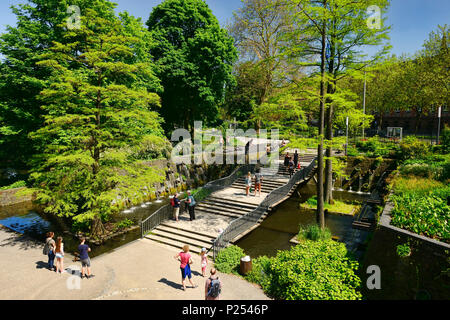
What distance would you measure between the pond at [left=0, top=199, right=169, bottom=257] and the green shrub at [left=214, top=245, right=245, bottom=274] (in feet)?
18.6

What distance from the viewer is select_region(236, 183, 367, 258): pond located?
1362cm

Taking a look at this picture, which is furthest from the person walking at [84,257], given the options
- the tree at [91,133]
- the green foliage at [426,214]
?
the green foliage at [426,214]

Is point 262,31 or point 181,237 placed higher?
point 262,31

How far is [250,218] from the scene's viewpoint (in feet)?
50.2

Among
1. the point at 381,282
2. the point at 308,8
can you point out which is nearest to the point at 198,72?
the point at 308,8

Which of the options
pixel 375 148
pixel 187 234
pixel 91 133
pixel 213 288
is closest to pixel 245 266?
pixel 213 288

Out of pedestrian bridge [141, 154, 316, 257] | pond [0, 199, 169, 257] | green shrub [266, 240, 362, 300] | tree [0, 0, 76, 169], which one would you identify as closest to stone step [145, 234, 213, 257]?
pedestrian bridge [141, 154, 316, 257]

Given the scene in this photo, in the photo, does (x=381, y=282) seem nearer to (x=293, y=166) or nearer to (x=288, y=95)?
(x=288, y=95)

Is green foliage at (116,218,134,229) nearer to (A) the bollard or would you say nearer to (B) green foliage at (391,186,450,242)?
(A) the bollard

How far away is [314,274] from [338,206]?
39.2ft

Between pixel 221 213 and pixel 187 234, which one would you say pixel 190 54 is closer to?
pixel 221 213

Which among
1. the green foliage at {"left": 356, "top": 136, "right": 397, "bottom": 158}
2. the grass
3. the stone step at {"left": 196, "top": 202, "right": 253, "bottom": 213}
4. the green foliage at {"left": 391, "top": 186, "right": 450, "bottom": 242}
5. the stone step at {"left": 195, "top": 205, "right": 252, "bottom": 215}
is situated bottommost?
the grass

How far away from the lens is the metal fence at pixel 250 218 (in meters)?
12.8

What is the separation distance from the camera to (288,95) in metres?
13.4
